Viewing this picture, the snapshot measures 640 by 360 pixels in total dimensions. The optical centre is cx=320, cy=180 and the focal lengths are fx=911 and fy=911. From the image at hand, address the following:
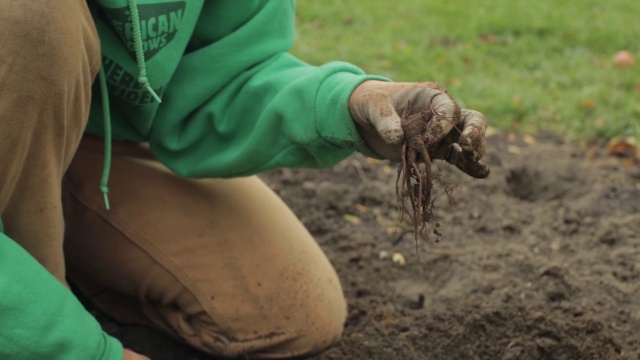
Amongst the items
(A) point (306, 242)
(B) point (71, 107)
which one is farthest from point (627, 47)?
(B) point (71, 107)

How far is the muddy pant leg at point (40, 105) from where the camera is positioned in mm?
1413

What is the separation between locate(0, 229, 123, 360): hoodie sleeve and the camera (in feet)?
4.68

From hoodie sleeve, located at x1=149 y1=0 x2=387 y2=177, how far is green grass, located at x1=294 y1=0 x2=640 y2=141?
1665 mm

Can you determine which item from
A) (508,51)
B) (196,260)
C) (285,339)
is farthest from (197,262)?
(508,51)

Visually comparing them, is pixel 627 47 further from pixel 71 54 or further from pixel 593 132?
pixel 71 54

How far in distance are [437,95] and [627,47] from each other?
3.07 metres

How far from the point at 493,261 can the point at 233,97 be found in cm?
88

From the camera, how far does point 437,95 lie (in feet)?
4.71

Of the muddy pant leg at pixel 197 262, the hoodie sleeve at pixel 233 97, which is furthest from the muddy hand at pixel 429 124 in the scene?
the muddy pant leg at pixel 197 262

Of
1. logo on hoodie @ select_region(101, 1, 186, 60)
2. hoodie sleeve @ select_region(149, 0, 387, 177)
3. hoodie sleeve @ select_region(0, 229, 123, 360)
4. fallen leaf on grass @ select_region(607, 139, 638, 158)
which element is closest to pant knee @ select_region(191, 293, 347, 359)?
hoodie sleeve @ select_region(149, 0, 387, 177)

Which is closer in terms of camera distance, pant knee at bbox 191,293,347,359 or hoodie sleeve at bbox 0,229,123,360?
hoodie sleeve at bbox 0,229,123,360

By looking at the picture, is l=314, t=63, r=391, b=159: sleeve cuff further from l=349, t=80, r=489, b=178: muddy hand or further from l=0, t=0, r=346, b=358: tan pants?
l=0, t=0, r=346, b=358: tan pants

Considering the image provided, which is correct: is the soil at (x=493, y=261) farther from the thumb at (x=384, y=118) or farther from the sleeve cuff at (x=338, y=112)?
the thumb at (x=384, y=118)

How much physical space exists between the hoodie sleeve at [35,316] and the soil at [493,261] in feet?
1.65
